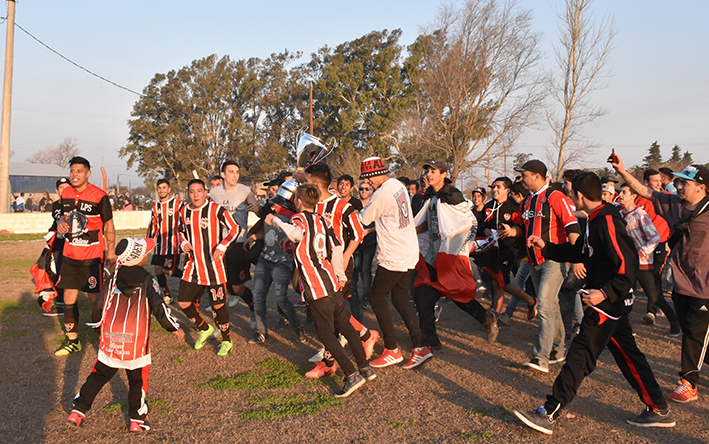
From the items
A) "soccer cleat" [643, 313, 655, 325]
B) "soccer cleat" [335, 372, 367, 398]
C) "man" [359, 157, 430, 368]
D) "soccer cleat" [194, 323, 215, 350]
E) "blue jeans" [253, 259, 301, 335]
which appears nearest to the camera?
"soccer cleat" [335, 372, 367, 398]

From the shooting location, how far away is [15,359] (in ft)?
16.5

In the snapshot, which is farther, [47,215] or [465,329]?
[47,215]

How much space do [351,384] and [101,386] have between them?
197cm

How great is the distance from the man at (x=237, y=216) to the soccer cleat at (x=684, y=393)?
460cm

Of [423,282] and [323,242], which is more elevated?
[323,242]

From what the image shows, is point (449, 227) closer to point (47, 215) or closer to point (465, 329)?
point (465, 329)

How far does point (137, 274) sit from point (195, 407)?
120 cm

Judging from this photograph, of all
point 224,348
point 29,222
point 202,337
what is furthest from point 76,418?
point 29,222

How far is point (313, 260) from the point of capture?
4.25 metres

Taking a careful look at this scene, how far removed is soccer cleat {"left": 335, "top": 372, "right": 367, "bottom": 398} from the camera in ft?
Answer: 13.6

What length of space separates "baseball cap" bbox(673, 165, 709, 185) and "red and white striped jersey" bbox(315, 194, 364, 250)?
288 cm

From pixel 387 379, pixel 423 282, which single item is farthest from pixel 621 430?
pixel 423 282

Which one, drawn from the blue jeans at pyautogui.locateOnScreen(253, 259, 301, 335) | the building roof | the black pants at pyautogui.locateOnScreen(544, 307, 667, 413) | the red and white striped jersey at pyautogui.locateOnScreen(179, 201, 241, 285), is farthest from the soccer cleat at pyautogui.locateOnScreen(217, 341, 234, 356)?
the building roof

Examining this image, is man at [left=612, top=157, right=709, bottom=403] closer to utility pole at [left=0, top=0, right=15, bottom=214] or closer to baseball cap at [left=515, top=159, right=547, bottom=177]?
baseball cap at [left=515, top=159, right=547, bottom=177]
